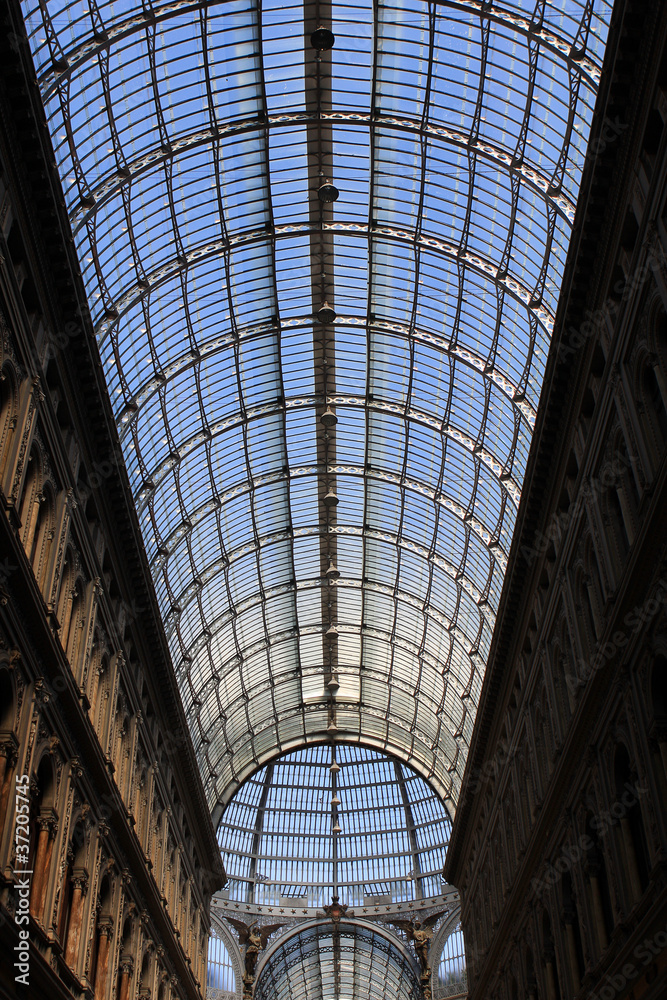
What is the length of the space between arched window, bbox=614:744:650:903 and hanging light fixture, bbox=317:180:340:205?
23.1 meters

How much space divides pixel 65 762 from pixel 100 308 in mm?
15867

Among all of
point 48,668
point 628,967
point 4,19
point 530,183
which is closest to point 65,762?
point 48,668

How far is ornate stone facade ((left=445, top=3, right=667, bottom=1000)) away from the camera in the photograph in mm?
22250

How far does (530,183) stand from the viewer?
32625 mm

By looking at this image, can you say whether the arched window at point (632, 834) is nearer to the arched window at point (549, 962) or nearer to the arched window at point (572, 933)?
the arched window at point (572, 933)

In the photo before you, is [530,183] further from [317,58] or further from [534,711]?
[534,711]

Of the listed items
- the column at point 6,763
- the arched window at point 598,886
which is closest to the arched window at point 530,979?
the arched window at point 598,886

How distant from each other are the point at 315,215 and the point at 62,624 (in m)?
20.3

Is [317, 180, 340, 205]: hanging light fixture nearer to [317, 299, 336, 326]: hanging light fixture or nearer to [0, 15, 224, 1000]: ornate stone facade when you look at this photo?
[317, 299, 336, 326]: hanging light fixture

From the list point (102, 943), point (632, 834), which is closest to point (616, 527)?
point (632, 834)

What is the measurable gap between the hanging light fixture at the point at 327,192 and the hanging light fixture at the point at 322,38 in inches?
233

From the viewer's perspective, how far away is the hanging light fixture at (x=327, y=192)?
3772 cm

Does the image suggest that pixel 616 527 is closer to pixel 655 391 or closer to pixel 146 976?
pixel 655 391

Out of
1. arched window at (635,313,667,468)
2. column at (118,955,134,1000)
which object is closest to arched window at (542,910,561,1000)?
column at (118,955,134,1000)
